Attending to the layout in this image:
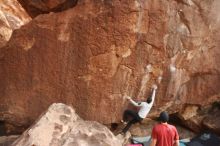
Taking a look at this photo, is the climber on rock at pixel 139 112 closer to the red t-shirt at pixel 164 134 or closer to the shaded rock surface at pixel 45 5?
the red t-shirt at pixel 164 134

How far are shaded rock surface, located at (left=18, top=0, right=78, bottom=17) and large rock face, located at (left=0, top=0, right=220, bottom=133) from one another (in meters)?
0.89

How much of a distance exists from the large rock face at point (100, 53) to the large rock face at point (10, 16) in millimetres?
1001

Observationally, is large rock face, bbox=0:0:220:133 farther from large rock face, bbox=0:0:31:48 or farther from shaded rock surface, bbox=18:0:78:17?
large rock face, bbox=0:0:31:48

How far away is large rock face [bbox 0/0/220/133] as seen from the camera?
8430 mm

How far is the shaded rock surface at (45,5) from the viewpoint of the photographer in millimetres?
9414

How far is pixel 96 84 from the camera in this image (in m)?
8.64

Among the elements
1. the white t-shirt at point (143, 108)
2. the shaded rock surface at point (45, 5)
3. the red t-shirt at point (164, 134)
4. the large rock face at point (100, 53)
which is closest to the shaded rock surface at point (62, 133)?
the red t-shirt at point (164, 134)

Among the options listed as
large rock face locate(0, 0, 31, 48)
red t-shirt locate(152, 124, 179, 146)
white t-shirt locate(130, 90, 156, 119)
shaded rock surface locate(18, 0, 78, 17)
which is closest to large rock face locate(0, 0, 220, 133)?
white t-shirt locate(130, 90, 156, 119)

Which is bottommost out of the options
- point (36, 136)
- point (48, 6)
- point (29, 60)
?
point (36, 136)

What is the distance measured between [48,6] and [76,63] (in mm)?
1822

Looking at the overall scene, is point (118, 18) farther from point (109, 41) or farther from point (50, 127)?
point (50, 127)

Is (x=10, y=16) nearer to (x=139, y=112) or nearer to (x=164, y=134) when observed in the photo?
(x=139, y=112)

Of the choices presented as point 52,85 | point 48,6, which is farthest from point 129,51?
point 48,6

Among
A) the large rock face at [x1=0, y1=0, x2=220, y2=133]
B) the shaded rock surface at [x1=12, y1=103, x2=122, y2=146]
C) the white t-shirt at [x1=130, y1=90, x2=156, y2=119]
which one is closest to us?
the shaded rock surface at [x1=12, y1=103, x2=122, y2=146]
